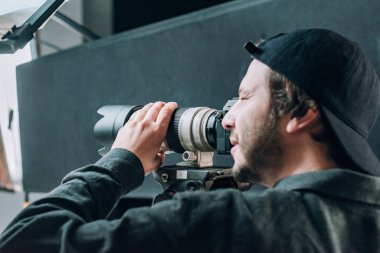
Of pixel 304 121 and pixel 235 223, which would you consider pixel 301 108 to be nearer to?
pixel 304 121

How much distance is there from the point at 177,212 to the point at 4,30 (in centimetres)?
69

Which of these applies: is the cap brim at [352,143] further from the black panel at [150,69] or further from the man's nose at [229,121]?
the black panel at [150,69]

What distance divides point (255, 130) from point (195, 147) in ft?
0.65

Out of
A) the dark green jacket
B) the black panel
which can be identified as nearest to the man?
the dark green jacket

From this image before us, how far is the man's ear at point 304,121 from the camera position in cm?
71

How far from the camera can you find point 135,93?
5.03ft

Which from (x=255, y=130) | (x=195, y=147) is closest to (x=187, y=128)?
(x=195, y=147)

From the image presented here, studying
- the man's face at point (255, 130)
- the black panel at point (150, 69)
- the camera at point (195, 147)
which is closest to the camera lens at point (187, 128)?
the camera at point (195, 147)

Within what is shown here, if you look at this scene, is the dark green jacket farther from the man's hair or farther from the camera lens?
the camera lens

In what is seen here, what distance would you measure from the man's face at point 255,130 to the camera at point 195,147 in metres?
0.08

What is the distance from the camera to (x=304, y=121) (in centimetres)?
71

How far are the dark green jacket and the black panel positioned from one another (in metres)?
0.41

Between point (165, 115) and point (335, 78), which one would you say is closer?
point (335, 78)

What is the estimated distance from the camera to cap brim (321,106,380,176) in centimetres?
69
